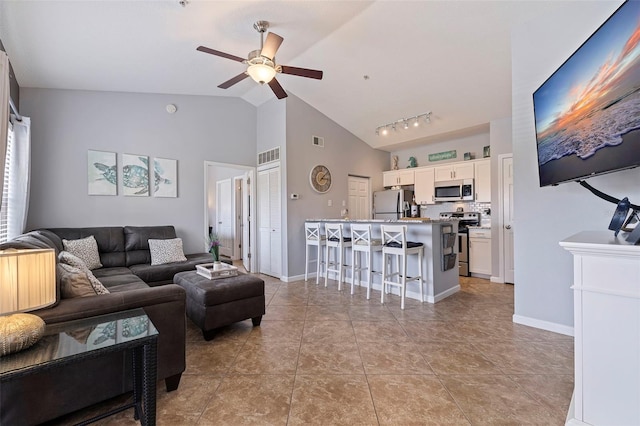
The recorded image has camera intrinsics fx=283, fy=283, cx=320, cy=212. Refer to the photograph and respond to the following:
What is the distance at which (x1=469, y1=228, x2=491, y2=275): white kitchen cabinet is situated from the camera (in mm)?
4789

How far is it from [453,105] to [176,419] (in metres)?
5.00

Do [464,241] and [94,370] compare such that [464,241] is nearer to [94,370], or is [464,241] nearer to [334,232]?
[334,232]

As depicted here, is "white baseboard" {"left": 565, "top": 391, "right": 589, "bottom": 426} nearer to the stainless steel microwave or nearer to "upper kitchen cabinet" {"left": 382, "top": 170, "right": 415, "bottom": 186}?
the stainless steel microwave

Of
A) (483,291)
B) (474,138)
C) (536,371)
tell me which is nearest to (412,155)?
(474,138)

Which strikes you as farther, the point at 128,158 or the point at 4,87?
the point at 128,158

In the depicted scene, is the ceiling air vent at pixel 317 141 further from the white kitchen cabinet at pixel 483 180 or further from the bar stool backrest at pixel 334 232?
the white kitchen cabinet at pixel 483 180

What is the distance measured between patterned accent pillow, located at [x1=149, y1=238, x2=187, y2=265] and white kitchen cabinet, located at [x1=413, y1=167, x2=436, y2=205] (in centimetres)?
461

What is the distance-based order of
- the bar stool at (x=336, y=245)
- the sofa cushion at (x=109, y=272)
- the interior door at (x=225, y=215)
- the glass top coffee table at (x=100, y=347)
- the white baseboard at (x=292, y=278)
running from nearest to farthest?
the glass top coffee table at (x=100, y=347) → the sofa cushion at (x=109, y=272) → the bar stool at (x=336, y=245) → the white baseboard at (x=292, y=278) → the interior door at (x=225, y=215)

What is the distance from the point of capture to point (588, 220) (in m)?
2.46

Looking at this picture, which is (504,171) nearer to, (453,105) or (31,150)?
(453,105)

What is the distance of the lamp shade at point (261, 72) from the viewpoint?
8.59 ft

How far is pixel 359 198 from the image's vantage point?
613cm

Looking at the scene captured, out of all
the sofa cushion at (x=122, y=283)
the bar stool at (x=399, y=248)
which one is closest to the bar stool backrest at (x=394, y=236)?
the bar stool at (x=399, y=248)

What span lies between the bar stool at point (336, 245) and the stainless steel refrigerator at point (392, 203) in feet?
5.92
